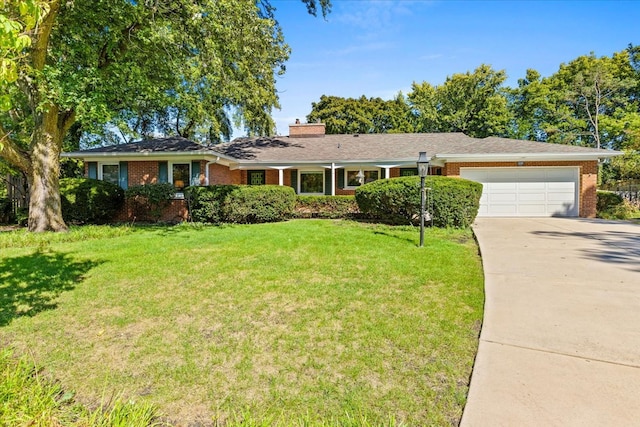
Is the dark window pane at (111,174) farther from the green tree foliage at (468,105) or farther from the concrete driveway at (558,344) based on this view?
the green tree foliage at (468,105)

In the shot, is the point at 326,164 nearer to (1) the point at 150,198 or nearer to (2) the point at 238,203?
(2) the point at 238,203

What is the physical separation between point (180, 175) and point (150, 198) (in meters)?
2.07

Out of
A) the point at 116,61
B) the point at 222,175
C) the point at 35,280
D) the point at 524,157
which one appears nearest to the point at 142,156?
the point at 222,175

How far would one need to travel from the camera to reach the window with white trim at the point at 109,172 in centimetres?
1484

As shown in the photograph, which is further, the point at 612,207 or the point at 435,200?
the point at 612,207

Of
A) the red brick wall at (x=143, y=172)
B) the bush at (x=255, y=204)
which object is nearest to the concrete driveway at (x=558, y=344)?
the bush at (x=255, y=204)

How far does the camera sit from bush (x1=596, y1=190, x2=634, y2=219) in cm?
1440

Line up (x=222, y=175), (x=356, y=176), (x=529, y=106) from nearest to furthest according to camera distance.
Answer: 1. (x=222, y=175)
2. (x=356, y=176)
3. (x=529, y=106)

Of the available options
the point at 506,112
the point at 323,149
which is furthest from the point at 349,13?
the point at 506,112

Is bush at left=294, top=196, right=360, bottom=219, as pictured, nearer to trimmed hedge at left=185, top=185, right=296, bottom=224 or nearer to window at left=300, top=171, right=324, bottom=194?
trimmed hedge at left=185, top=185, right=296, bottom=224

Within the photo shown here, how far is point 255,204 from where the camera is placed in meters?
11.9

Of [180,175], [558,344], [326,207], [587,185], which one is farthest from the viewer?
[180,175]

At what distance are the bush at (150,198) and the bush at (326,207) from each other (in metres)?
5.08

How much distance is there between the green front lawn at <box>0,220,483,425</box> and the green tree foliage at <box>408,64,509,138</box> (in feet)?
89.2
